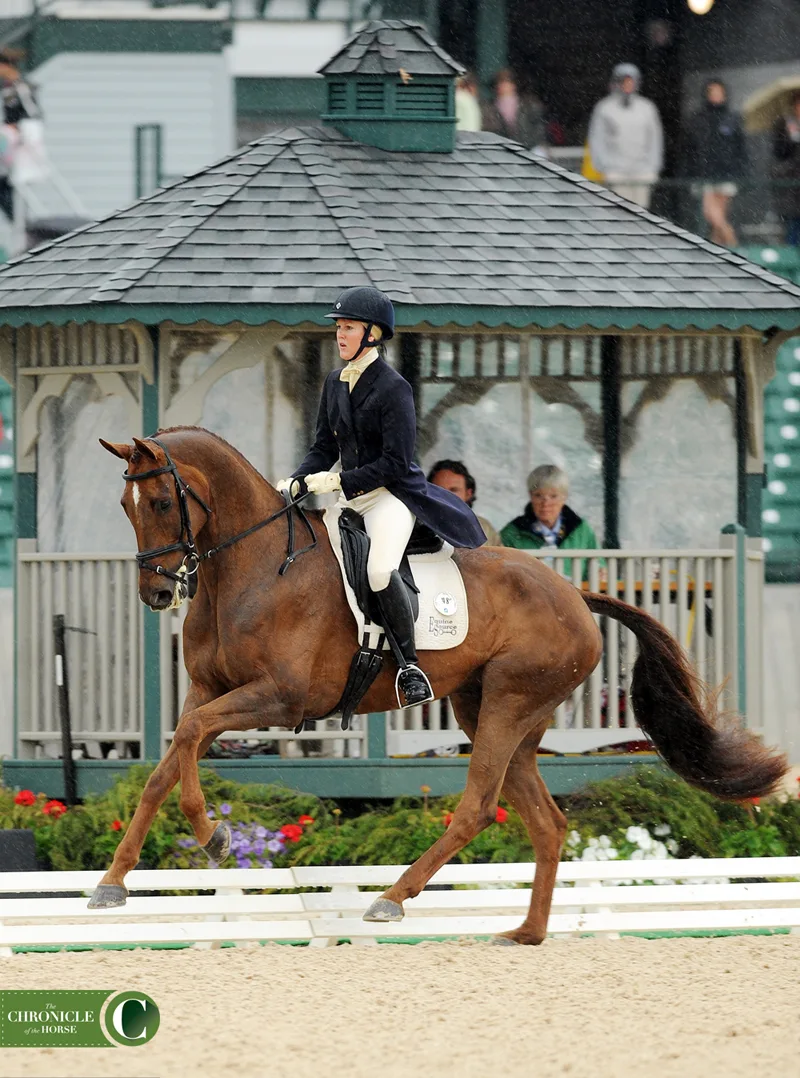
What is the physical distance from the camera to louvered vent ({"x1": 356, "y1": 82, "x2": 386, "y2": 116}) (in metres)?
12.3

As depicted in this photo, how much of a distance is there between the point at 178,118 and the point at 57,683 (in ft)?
45.1

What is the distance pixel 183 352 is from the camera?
37.8 feet

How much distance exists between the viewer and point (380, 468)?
7750 mm

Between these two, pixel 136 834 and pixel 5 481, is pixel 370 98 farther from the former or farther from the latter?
pixel 5 481

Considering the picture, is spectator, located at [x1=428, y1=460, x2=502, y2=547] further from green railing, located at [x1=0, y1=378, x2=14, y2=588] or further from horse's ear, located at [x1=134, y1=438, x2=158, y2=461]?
green railing, located at [x1=0, y1=378, x2=14, y2=588]

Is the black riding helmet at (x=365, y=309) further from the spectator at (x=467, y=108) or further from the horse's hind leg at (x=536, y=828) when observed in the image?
the spectator at (x=467, y=108)

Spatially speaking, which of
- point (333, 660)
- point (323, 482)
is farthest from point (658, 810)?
point (323, 482)

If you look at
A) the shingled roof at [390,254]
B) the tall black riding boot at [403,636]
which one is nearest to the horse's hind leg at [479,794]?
the tall black riding boot at [403,636]

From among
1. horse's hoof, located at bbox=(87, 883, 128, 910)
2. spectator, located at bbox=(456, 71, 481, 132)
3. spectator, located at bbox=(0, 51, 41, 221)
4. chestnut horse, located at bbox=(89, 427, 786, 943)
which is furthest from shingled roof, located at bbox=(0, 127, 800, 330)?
spectator, located at bbox=(0, 51, 41, 221)

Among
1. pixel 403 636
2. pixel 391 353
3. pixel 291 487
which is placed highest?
pixel 291 487

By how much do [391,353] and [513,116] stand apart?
833 centimetres

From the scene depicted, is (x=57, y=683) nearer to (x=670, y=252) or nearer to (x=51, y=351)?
(x=51, y=351)

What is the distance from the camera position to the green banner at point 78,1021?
6.18 meters

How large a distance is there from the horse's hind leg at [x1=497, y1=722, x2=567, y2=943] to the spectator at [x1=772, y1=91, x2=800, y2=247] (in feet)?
38.5
